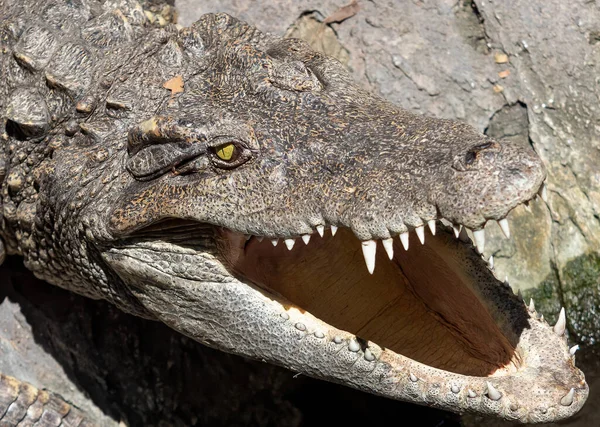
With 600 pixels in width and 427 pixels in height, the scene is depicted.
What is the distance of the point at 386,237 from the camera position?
2939 mm

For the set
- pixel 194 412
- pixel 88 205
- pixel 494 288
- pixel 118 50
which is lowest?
pixel 194 412

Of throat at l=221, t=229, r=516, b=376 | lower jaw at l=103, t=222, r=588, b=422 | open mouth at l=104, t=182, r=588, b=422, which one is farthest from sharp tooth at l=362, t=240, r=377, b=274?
throat at l=221, t=229, r=516, b=376

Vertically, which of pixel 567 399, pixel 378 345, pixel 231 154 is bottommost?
pixel 378 345

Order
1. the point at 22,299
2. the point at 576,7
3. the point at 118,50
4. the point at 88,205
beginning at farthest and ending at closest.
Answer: the point at 576,7 < the point at 22,299 < the point at 118,50 < the point at 88,205

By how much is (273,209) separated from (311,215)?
149 mm

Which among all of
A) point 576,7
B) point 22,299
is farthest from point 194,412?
point 576,7

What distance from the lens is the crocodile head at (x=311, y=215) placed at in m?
2.96

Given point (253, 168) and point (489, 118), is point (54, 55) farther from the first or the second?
point (489, 118)

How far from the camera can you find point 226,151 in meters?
3.24

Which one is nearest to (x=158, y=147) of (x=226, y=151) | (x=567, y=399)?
(x=226, y=151)

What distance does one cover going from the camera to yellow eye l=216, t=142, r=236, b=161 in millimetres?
3232

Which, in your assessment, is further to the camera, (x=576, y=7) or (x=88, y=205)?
(x=576, y=7)

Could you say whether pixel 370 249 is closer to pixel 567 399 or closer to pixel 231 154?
pixel 231 154

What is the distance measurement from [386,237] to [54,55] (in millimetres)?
1920
